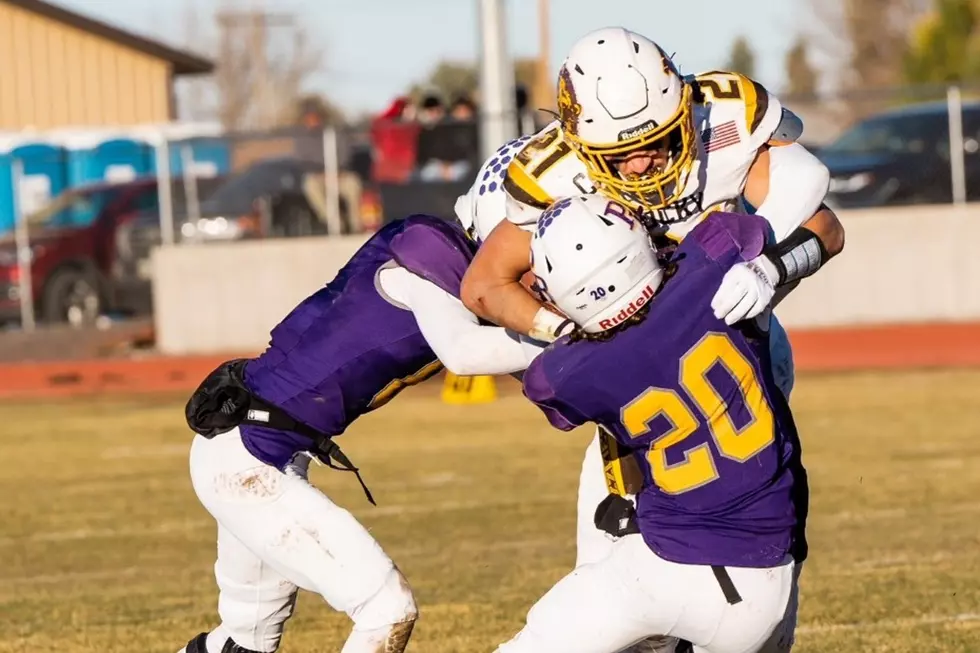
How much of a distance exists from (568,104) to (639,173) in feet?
0.87

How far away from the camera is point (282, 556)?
195 inches

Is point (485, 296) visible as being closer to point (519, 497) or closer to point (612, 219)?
point (612, 219)

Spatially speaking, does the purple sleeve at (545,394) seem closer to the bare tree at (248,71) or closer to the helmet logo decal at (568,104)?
the helmet logo decal at (568,104)

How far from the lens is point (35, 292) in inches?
792

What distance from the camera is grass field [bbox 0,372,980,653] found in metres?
6.65

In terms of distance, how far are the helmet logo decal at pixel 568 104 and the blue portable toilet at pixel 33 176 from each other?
18531 mm

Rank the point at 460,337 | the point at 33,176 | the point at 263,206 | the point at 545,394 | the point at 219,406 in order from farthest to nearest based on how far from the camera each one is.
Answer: the point at 33,176 → the point at 263,206 → the point at 219,406 → the point at 460,337 → the point at 545,394

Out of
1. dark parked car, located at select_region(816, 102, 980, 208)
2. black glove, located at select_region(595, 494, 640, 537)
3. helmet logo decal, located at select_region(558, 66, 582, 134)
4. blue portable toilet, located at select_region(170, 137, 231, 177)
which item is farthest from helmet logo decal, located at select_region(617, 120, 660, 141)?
blue portable toilet, located at select_region(170, 137, 231, 177)

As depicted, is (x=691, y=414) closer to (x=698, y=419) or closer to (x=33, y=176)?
(x=698, y=419)

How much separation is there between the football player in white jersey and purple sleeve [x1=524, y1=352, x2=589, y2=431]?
201 mm

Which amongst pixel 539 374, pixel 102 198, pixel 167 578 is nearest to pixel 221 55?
pixel 102 198

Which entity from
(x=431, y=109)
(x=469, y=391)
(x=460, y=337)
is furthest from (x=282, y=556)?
(x=431, y=109)

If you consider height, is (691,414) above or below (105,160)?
above

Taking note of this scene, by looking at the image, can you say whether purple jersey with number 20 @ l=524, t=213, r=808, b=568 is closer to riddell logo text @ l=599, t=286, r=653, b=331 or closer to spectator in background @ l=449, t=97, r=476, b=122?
riddell logo text @ l=599, t=286, r=653, b=331
